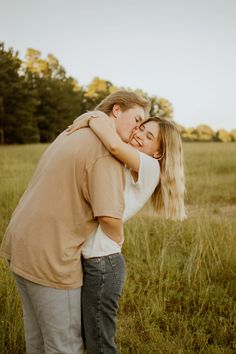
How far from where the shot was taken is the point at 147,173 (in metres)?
1.92

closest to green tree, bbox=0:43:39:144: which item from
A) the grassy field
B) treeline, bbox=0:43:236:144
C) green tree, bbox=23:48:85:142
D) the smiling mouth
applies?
treeline, bbox=0:43:236:144

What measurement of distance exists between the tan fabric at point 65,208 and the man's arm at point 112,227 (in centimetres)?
4

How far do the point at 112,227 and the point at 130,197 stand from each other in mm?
258

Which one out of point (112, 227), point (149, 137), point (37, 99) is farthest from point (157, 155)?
point (37, 99)

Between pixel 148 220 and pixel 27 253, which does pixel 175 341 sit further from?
pixel 148 220

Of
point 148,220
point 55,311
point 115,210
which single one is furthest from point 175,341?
point 148,220

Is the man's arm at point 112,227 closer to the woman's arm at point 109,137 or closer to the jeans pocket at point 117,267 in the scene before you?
the jeans pocket at point 117,267

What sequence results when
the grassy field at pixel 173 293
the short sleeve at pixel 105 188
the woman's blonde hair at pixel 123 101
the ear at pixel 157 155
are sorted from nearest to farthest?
the short sleeve at pixel 105 188 < the woman's blonde hair at pixel 123 101 < the ear at pixel 157 155 < the grassy field at pixel 173 293

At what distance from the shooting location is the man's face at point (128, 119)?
6.94ft

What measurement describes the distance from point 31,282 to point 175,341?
66.5 inches

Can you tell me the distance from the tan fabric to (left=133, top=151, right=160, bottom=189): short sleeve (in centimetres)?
17

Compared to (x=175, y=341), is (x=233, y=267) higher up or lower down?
higher up

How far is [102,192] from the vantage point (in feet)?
5.34

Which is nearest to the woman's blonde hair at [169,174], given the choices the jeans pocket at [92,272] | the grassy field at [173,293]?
the jeans pocket at [92,272]
